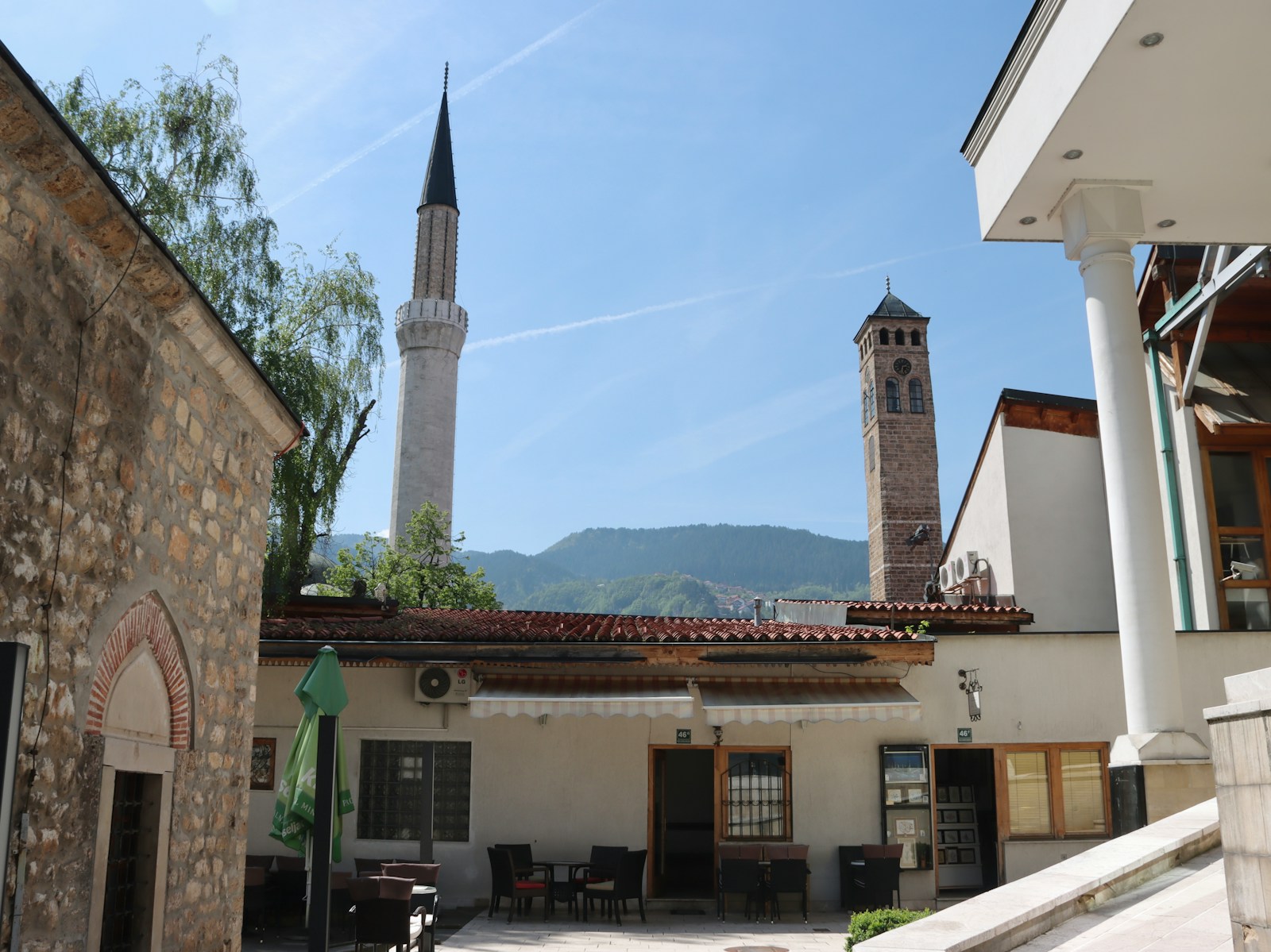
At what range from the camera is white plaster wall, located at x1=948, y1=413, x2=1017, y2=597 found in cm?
1655

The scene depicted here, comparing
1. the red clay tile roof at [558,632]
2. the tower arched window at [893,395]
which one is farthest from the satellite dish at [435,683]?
the tower arched window at [893,395]

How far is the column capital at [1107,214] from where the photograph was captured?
9484mm

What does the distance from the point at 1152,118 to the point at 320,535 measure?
1365 cm

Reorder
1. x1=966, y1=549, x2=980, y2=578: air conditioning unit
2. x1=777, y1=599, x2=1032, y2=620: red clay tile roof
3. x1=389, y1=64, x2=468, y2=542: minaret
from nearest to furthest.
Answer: x1=777, y1=599, x2=1032, y2=620: red clay tile roof
x1=966, y1=549, x2=980, y2=578: air conditioning unit
x1=389, y1=64, x2=468, y2=542: minaret

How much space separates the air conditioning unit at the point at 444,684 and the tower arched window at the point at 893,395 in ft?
101

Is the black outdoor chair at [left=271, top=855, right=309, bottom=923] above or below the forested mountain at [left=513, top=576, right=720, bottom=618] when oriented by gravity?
below

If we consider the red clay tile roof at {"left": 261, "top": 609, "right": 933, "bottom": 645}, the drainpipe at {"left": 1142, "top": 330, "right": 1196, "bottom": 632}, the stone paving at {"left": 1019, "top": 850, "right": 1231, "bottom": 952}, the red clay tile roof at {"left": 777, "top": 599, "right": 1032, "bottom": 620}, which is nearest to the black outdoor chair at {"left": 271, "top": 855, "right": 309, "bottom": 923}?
the red clay tile roof at {"left": 261, "top": 609, "right": 933, "bottom": 645}

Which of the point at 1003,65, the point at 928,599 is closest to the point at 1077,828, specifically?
the point at 928,599

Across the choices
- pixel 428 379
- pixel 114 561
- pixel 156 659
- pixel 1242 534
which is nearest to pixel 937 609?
pixel 1242 534

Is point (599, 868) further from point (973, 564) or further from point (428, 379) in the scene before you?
point (428, 379)

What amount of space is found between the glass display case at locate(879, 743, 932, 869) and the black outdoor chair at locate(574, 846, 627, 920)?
2989 mm

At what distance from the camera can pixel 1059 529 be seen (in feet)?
54.3

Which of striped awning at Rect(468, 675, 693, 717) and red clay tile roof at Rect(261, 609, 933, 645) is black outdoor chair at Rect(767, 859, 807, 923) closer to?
striped awning at Rect(468, 675, 693, 717)

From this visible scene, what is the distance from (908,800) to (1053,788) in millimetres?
1595
